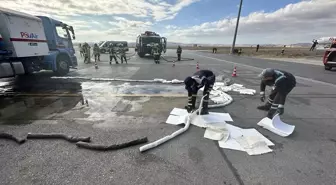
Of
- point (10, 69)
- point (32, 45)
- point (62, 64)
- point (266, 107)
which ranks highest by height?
point (32, 45)

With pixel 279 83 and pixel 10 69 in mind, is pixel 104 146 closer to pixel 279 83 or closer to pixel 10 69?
pixel 279 83

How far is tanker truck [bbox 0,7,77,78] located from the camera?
256 inches

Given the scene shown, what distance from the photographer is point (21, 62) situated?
7.14 m

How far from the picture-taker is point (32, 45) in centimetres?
751

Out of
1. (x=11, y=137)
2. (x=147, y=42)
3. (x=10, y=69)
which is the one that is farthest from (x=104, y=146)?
(x=147, y=42)

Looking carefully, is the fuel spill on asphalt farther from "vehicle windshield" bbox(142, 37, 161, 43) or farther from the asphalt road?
"vehicle windshield" bbox(142, 37, 161, 43)

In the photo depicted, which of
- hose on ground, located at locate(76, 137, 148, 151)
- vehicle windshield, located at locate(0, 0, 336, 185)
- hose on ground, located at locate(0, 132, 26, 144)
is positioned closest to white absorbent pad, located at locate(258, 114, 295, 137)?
vehicle windshield, located at locate(0, 0, 336, 185)

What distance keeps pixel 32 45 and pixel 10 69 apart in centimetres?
151

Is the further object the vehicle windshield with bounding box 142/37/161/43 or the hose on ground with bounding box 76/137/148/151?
the vehicle windshield with bounding box 142/37/161/43

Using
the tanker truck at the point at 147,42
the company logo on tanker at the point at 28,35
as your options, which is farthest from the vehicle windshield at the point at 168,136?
the tanker truck at the point at 147,42

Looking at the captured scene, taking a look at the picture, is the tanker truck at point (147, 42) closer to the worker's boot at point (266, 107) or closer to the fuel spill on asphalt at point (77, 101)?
the fuel spill on asphalt at point (77, 101)

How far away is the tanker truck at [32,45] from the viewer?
6.50 m

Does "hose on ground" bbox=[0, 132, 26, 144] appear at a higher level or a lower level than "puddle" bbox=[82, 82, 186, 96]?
higher

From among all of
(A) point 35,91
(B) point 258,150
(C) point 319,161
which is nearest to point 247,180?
(B) point 258,150
